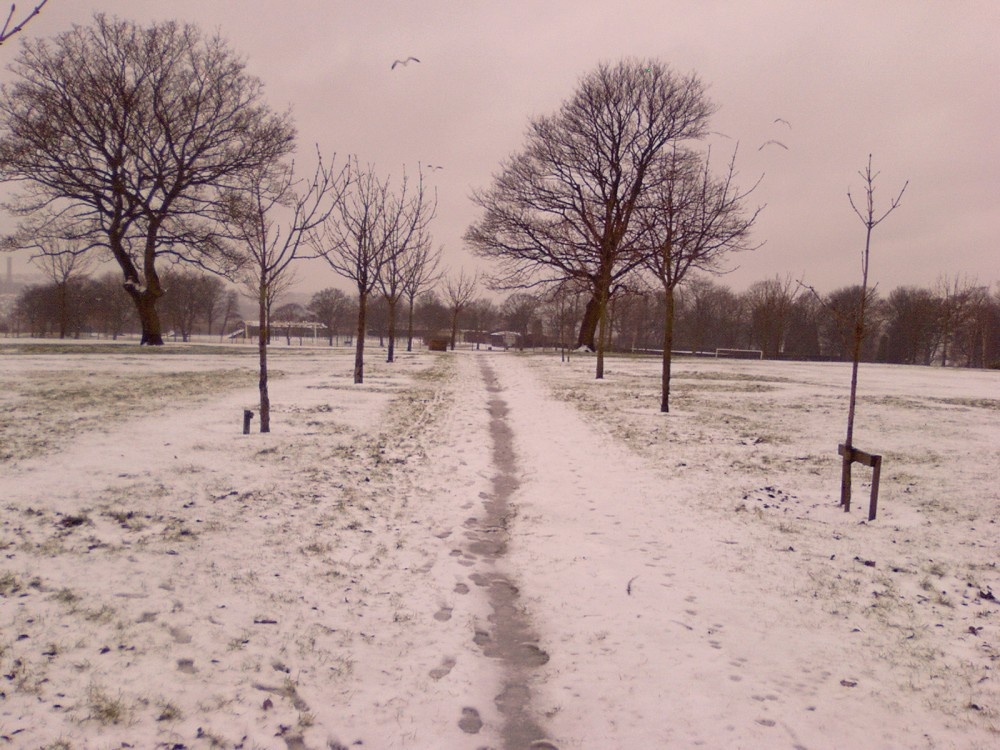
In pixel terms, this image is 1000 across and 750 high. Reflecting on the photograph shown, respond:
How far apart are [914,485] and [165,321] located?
74.2 metres

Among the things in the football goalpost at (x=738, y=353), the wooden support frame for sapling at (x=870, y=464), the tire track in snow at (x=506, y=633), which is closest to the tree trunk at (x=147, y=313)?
the tire track in snow at (x=506, y=633)

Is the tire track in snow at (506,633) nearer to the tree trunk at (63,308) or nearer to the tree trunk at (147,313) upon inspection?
the tree trunk at (147,313)

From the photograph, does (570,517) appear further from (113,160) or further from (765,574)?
(113,160)

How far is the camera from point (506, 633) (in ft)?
12.0

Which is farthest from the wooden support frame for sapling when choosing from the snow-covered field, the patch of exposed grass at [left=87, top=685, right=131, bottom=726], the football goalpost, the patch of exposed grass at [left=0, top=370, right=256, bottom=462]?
the football goalpost

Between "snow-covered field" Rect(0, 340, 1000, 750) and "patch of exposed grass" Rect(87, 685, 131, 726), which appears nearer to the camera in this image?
"patch of exposed grass" Rect(87, 685, 131, 726)

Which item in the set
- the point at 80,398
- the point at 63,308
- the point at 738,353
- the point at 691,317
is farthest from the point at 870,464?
the point at 691,317

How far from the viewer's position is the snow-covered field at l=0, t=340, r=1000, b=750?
9.09ft

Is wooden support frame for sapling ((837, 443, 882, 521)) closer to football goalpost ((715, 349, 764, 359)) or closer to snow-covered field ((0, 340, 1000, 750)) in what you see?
snow-covered field ((0, 340, 1000, 750))

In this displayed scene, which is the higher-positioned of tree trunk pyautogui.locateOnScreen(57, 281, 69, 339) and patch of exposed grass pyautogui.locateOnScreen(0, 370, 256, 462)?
tree trunk pyautogui.locateOnScreen(57, 281, 69, 339)

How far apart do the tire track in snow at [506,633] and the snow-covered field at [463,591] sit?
0.05 m

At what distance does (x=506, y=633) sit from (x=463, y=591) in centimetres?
63

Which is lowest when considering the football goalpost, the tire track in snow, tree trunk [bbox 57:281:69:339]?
the tire track in snow

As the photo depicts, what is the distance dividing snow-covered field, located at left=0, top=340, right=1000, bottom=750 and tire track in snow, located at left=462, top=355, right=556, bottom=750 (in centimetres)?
5
